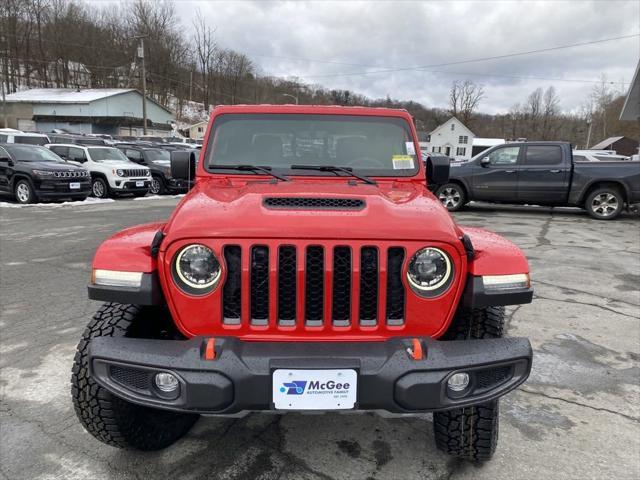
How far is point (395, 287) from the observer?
1.98m

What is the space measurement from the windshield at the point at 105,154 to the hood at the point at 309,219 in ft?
45.8

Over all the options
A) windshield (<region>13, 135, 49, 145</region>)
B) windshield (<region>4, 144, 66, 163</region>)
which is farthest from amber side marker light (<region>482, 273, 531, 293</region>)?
windshield (<region>13, 135, 49, 145</region>)

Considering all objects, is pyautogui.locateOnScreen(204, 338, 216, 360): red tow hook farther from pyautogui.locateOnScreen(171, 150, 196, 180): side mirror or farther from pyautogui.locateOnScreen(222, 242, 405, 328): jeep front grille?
pyautogui.locateOnScreen(171, 150, 196, 180): side mirror

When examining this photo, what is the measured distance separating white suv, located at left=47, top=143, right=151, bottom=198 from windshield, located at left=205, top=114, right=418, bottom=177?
12103 millimetres

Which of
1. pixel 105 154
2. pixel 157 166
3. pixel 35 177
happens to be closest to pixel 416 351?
pixel 35 177

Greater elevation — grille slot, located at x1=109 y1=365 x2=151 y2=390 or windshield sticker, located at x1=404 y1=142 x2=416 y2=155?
windshield sticker, located at x1=404 y1=142 x2=416 y2=155

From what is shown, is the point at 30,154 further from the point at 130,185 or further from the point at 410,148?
the point at 410,148

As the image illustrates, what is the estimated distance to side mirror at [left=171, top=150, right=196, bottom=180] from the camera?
3.39 meters

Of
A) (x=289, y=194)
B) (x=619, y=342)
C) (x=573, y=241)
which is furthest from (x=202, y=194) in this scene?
(x=573, y=241)

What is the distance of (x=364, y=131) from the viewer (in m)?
3.28

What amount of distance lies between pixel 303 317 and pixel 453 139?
79.6 metres

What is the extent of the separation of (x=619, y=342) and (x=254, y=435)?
327 centimetres

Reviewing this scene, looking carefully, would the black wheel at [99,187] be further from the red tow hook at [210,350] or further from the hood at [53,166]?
the red tow hook at [210,350]

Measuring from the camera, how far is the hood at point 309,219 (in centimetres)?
191
